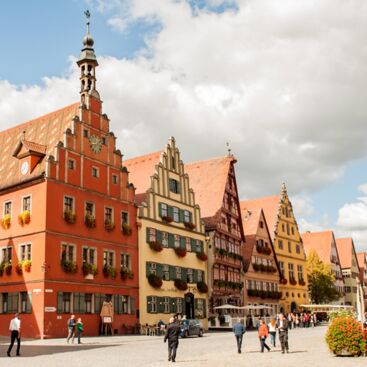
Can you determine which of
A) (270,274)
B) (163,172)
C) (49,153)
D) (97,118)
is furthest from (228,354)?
(270,274)

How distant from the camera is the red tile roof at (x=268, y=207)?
243 ft

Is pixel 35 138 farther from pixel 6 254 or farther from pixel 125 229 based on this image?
pixel 125 229

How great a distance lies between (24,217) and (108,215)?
6983mm

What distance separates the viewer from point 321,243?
95.2m

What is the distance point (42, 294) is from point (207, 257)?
21.6 metres

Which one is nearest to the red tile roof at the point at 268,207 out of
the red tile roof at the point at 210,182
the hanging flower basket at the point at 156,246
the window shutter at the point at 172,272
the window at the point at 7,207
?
the red tile roof at the point at 210,182

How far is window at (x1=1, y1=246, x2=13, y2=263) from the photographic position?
4109cm

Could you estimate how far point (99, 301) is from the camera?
4234 cm

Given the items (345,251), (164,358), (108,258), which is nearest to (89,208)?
(108,258)

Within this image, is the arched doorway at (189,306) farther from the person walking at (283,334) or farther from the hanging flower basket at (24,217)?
the person walking at (283,334)

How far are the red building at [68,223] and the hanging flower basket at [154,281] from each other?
4.68 feet

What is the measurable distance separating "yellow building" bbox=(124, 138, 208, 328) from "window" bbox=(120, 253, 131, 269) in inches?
52.9

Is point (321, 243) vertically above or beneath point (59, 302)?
above

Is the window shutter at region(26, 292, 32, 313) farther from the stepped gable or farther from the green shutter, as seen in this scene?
the stepped gable
